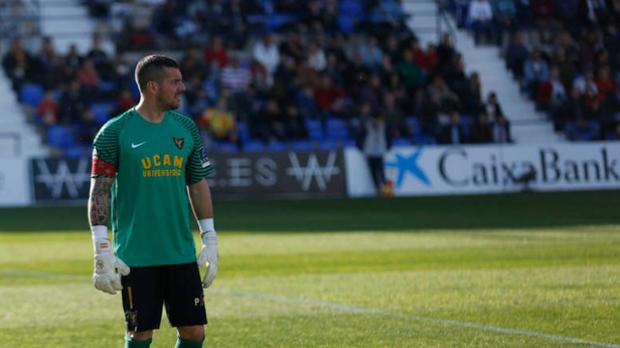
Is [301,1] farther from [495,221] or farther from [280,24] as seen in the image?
[495,221]

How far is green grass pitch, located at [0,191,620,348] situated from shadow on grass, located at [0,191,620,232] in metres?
0.07

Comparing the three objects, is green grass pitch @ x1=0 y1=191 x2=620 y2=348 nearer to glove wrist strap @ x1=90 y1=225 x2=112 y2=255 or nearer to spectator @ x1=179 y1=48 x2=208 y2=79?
glove wrist strap @ x1=90 y1=225 x2=112 y2=255

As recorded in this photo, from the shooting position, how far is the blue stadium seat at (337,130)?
34531 millimetres

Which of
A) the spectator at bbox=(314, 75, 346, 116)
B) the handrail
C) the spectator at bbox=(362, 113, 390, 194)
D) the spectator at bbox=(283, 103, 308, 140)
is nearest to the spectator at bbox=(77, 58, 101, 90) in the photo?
the spectator at bbox=(283, 103, 308, 140)

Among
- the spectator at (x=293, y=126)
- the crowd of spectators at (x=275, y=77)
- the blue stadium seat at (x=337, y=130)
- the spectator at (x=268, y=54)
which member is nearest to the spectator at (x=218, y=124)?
the crowd of spectators at (x=275, y=77)

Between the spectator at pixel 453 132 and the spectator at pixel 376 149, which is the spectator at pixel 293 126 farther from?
the spectator at pixel 453 132

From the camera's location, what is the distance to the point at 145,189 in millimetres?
7770

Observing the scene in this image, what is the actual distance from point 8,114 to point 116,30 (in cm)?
386

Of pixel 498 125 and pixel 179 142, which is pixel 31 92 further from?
pixel 179 142

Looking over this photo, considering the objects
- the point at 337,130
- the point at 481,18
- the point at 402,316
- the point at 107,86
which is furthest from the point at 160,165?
the point at 481,18

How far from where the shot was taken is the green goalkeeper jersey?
25.5ft

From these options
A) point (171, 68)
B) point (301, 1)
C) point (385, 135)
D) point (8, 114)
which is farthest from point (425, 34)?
point (171, 68)

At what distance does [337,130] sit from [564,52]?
6.87 meters

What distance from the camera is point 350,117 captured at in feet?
114
